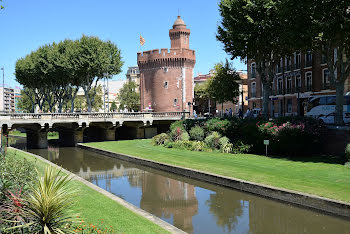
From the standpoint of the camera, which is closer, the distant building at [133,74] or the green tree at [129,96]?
the green tree at [129,96]

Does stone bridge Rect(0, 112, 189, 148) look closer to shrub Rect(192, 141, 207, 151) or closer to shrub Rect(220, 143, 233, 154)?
shrub Rect(192, 141, 207, 151)

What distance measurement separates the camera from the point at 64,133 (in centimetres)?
4931

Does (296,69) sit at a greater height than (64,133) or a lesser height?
greater

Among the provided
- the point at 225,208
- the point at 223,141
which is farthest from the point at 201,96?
the point at 225,208

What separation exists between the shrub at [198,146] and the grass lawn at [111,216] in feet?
61.6

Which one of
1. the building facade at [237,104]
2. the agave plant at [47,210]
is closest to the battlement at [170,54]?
the building facade at [237,104]

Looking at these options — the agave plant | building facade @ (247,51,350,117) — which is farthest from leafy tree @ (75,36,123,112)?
the agave plant

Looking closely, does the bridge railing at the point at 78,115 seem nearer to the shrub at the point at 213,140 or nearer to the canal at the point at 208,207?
the shrub at the point at 213,140

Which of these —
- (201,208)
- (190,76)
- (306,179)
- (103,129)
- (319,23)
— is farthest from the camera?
(190,76)

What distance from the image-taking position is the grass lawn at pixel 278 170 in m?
14.9

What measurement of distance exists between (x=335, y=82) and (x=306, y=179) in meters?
11.0

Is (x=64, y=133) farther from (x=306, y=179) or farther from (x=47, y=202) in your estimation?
(x=47, y=202)

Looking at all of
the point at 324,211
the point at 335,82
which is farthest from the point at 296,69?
the point at 324,211

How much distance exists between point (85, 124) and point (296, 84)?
27.6 metres
